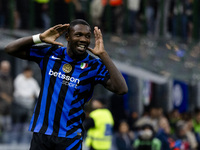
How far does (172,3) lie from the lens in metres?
16.0

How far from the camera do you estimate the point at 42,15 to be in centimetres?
1273

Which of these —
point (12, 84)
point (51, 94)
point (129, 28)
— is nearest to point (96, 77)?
point (51, 94)

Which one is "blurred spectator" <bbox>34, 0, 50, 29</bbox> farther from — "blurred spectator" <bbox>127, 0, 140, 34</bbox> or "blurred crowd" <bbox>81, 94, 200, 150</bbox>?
"blurred spectator" <bbox>127, 0, 140, 34</bbox>

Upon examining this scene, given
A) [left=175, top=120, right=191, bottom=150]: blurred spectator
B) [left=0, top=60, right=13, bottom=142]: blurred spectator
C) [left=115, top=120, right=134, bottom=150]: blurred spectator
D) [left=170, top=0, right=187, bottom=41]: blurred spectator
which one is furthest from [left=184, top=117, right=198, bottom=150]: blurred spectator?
[left=0, top=60, right=13, bottom=142]: blurred spectator

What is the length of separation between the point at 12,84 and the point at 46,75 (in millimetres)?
6339

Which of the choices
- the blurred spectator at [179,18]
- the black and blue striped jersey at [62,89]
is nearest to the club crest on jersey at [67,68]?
the black and blue striped jersey at [62,89]

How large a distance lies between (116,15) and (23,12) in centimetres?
295

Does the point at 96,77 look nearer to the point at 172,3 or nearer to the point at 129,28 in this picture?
the point at 129,28

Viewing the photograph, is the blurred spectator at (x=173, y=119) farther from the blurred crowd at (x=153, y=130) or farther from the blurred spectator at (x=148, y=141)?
the blurred spectator at (x=148, y=141)

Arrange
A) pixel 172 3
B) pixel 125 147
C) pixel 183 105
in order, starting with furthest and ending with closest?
pixel 183 105 → pixel 172 3 → pixel 125 147

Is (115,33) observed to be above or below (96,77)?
below

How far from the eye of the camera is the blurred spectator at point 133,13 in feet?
47.7

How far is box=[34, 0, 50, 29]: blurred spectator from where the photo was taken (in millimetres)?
12609

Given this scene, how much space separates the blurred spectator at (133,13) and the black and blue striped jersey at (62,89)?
9589 mm
